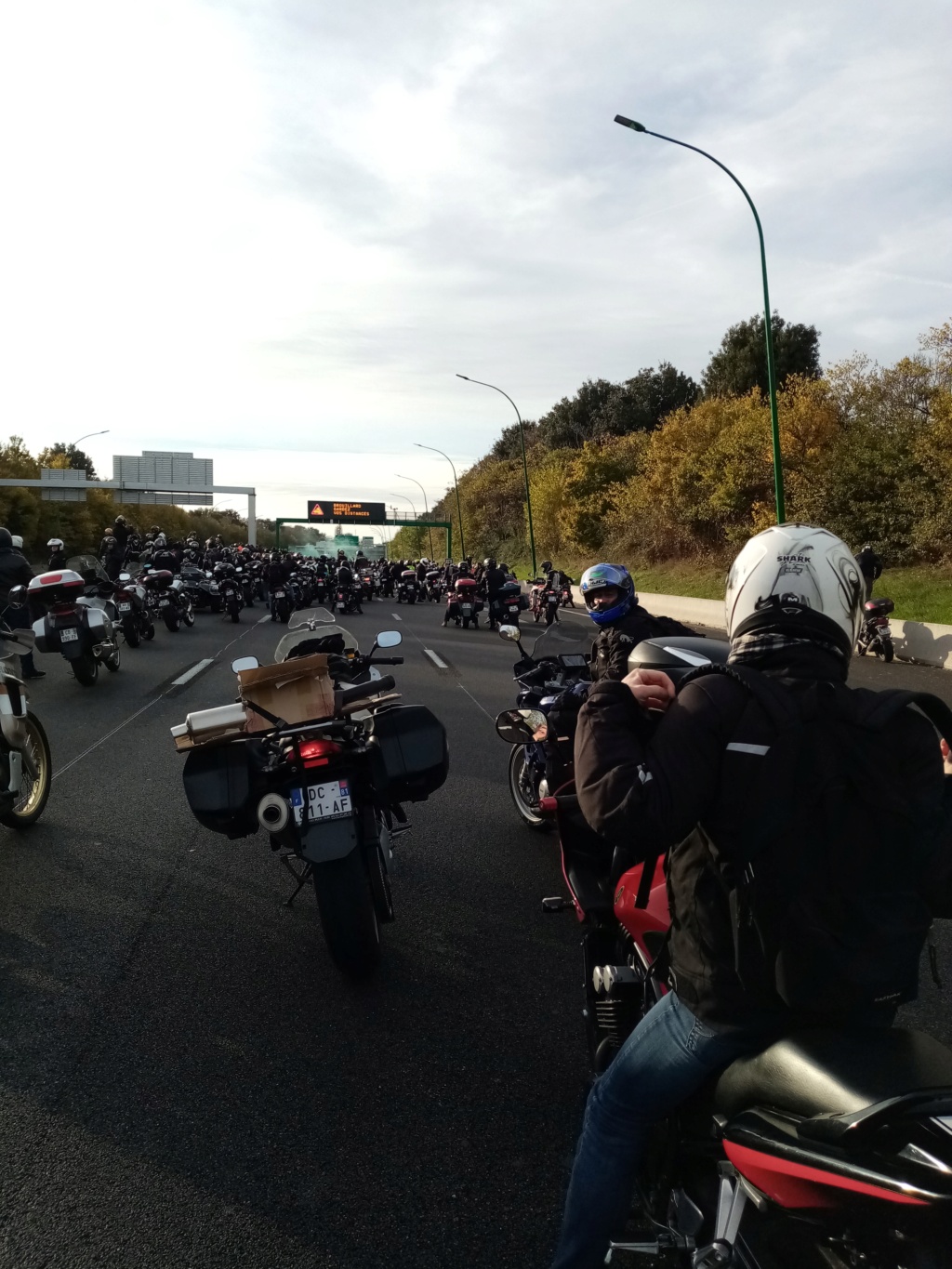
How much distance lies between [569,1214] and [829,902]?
3.04 ft

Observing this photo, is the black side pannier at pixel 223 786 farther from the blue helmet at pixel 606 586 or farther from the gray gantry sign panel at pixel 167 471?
the gray gantry sign panel at pixel 167 471

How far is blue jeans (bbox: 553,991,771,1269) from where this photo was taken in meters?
2.02

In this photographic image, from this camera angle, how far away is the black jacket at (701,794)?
1882mm

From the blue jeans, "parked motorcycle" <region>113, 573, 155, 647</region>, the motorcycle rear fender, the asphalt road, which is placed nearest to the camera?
the blue jeans

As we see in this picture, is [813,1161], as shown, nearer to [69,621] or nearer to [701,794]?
[701,794]

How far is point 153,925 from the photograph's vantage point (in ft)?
15.4

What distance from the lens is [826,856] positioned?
1.85m

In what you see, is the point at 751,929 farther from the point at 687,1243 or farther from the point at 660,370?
the point at 660,370

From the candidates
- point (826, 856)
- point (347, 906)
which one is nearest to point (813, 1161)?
point (826, 856)

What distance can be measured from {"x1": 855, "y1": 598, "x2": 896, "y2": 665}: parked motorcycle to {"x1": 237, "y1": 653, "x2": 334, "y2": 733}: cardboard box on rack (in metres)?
12.9

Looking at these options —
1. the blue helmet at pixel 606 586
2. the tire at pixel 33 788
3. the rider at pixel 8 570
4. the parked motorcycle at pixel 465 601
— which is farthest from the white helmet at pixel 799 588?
the parked motorcycle at pixel 465 601

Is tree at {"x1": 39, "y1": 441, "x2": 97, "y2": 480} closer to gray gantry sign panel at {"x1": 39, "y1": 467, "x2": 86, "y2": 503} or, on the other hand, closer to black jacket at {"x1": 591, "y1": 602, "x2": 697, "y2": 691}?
gray gantry sign panel at {"x1": 39, "y1": 467, "x2": 86, "y2": 503}

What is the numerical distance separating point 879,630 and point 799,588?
1497 centimetres

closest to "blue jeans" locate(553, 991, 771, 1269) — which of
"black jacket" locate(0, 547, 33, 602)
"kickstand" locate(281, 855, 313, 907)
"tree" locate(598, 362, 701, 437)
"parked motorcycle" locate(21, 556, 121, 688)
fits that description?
"kickstand" locate(281, 855, 313, 907)
